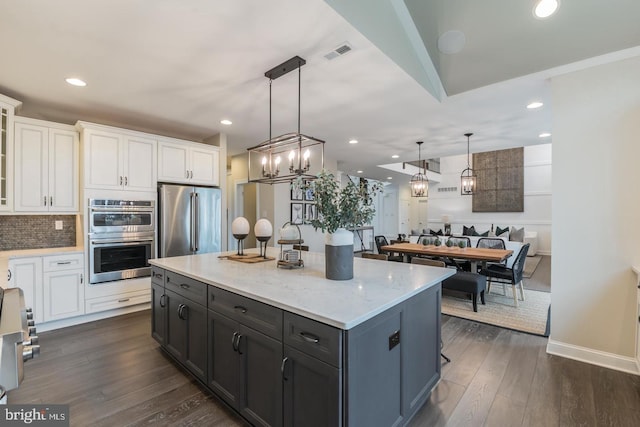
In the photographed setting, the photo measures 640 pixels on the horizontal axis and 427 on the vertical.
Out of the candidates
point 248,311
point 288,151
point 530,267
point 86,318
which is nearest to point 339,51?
point 288,151

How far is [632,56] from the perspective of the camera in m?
2.34

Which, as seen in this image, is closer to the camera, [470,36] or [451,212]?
[470,36]

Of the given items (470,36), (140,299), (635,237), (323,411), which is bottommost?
(140,299)

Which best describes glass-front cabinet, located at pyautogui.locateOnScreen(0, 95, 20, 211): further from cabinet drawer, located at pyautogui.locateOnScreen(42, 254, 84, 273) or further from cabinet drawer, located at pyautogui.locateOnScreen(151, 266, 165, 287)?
cabinet drawer, located at pyautogui.locateOnScreen(151, 266, 165, 287)

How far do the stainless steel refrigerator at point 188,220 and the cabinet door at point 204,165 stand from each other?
6.6 inches

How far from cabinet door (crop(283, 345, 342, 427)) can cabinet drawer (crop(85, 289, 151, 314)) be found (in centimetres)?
327

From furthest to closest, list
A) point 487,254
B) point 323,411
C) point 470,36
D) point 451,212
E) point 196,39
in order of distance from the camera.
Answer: point 451,212
point 487,254
point 470,36
point 196,39
point 323,411

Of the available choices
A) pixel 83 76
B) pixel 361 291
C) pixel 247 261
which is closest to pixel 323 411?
pixel 361 291

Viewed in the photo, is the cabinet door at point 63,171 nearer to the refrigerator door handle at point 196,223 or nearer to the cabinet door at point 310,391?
the refrigerator door handle at point 196,223

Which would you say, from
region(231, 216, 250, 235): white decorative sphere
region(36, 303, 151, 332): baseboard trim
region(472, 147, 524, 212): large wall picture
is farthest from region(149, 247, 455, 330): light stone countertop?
region(472, 147, 524, 212): large wall picture

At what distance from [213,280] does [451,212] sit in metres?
11.8

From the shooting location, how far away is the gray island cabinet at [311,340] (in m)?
1.32

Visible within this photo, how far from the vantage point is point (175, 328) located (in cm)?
243

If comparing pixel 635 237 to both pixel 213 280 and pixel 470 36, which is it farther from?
pixel 213 280
